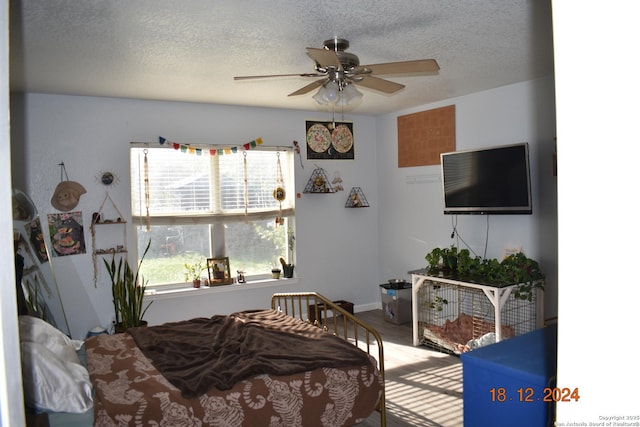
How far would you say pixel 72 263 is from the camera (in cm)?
450

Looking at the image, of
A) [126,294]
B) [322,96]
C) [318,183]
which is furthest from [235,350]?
[318,183]

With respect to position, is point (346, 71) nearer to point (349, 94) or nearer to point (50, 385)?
point (349, 94)

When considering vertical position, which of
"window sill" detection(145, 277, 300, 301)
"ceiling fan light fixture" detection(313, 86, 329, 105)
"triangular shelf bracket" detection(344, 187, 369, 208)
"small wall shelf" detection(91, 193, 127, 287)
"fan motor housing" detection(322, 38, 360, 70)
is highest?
"fan motor housing" detection(322, 38, 360, 70)

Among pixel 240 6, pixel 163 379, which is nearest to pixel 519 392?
pixel 163 379

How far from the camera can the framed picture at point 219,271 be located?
16.9 feet

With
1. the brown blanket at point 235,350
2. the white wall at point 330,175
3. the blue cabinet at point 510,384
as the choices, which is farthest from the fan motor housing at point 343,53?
the white wall at point 330,175

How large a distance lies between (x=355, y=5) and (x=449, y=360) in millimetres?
3261

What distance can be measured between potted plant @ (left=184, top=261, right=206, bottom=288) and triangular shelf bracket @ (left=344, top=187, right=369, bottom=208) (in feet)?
6.55

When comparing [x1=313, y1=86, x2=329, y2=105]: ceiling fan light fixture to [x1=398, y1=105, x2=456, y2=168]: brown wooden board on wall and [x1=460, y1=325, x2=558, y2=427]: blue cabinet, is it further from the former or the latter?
[x1=398, y1=105, x2=456, y2=168]: brown wooden board on wall

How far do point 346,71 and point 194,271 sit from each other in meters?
3.24

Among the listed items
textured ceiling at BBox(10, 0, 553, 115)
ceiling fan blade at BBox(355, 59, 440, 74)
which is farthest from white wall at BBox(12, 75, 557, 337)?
ceiling fan blade at BBox(355, 59, 440, 74)

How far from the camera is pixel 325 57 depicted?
2.52 m

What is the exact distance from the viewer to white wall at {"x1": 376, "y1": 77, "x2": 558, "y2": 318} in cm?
423

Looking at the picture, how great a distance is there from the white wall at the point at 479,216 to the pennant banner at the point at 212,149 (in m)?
1.82
